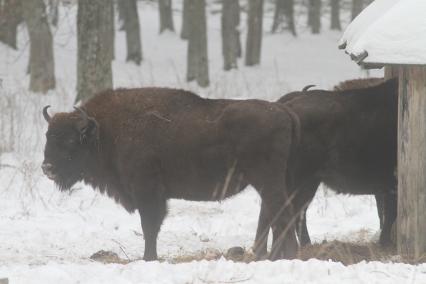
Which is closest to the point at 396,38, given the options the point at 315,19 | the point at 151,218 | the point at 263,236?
the point at 263,236

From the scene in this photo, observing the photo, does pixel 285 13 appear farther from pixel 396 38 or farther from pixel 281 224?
pixel 396 38

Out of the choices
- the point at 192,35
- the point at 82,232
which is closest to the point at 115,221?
the point at 82,232

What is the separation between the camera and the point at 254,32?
28766 millimetres

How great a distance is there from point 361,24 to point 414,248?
2167 millimetres

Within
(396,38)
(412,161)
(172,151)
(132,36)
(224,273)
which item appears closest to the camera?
(224,273)

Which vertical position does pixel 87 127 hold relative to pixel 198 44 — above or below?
above

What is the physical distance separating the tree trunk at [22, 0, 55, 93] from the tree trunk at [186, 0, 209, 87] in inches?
191

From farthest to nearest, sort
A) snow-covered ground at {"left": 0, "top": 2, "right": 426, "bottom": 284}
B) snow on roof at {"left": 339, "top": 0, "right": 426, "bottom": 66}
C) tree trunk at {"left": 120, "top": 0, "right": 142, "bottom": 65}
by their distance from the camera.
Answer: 1. tree trunk at {"left": 120, "top": 0, "right": 142, "bottom": 65}
2. snow on roof at {"left": 339, "top": 0, "right": 426, "bottom": 66}
3. snow-covered ground at {"left": 0, "top": 2, "right": 426, "bottom": 284}

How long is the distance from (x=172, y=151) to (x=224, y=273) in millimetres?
1926

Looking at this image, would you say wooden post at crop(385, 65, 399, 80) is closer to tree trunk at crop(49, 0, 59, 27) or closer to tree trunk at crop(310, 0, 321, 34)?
tree trunk at crop(49, 0, 59, 27)

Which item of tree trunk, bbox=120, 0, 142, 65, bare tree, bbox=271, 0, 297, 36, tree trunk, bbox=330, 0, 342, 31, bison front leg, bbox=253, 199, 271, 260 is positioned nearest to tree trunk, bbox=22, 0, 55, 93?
tree trunk, bbox=120, 0, 142, 65

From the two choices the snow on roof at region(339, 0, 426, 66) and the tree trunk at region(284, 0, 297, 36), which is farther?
the tree trunk at region(284, 0, 297, 36)

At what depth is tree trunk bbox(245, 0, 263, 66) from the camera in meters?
27.6

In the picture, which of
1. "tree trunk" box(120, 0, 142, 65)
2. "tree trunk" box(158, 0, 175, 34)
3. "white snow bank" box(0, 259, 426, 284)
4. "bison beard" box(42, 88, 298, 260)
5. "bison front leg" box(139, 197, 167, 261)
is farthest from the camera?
"tree trunk" box(158, 0, 175, 34)
